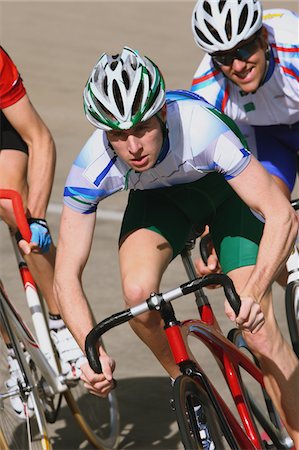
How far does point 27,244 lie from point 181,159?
42.8 inches

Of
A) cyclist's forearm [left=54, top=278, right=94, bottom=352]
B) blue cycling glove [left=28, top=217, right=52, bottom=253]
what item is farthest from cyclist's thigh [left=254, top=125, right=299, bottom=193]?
cyclist's forearm [left=54, top=278, right=94, bottom=352]

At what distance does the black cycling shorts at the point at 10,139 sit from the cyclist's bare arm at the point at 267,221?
1523 mm

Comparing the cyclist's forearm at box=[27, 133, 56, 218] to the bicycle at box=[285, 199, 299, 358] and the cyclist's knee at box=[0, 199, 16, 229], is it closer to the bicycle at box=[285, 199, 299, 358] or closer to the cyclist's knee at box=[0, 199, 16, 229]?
the cyclist's knee at box=[0, 199, 16, 229]

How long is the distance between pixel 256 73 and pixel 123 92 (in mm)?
1246

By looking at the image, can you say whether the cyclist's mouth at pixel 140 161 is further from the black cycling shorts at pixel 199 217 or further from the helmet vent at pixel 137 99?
the black cycling shorts at pixel 199 217

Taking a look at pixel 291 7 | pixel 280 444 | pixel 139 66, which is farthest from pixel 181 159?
pixel 291 7

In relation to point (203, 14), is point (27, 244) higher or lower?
lower

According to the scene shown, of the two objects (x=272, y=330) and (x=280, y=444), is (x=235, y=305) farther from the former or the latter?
(x=280, y=444)

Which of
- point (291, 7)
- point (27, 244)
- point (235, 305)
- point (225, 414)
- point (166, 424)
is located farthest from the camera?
point (291, 7)

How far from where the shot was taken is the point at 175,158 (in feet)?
15.5

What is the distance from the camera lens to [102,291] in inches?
316

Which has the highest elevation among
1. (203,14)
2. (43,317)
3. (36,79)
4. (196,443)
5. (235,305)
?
(36,79)

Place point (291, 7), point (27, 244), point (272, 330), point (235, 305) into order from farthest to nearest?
point (291, 7) < point (27, 244) < point (272, 330) < point (235, 305)

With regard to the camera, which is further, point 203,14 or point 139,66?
point 203,14
